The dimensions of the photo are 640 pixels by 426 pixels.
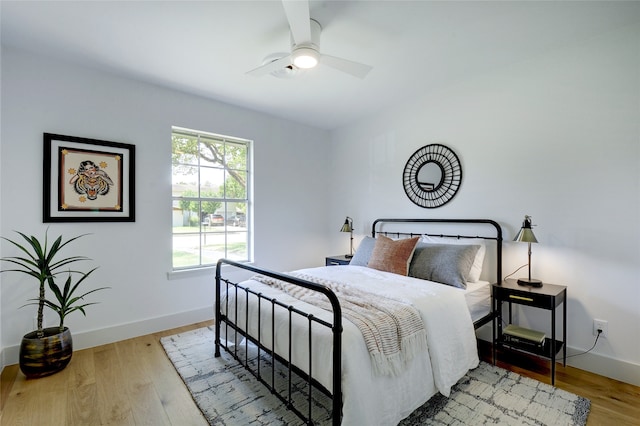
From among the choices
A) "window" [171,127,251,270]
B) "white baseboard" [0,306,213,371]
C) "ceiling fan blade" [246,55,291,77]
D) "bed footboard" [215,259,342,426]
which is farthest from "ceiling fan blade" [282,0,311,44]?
"white baseboard" [0,306,213,371]

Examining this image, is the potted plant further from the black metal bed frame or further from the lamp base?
the lamp base

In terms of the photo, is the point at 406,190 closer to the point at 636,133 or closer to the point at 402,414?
the point at 636,133

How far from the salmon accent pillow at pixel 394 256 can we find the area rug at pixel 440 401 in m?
0.98

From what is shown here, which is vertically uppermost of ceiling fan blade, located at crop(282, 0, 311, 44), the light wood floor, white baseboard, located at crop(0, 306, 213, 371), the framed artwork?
ceiling fan blade, located at crop(282, 0, 311, 44)

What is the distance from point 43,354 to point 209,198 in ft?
6.50

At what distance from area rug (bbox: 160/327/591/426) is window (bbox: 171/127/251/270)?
4.62 ft

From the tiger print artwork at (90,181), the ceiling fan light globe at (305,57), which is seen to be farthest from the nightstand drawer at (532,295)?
the tiger print artwork at (90,181)

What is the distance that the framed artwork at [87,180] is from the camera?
2.62 meters

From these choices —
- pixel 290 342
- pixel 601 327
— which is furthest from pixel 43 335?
pixel 601 327

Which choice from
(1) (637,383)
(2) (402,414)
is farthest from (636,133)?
(2) (402,414)

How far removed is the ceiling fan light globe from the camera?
197 centimetres

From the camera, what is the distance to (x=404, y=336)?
172 cm

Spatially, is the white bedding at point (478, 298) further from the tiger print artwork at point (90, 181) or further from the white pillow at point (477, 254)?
the tiger print artwork at point (90, 181)

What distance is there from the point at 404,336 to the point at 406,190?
86.9 inches
